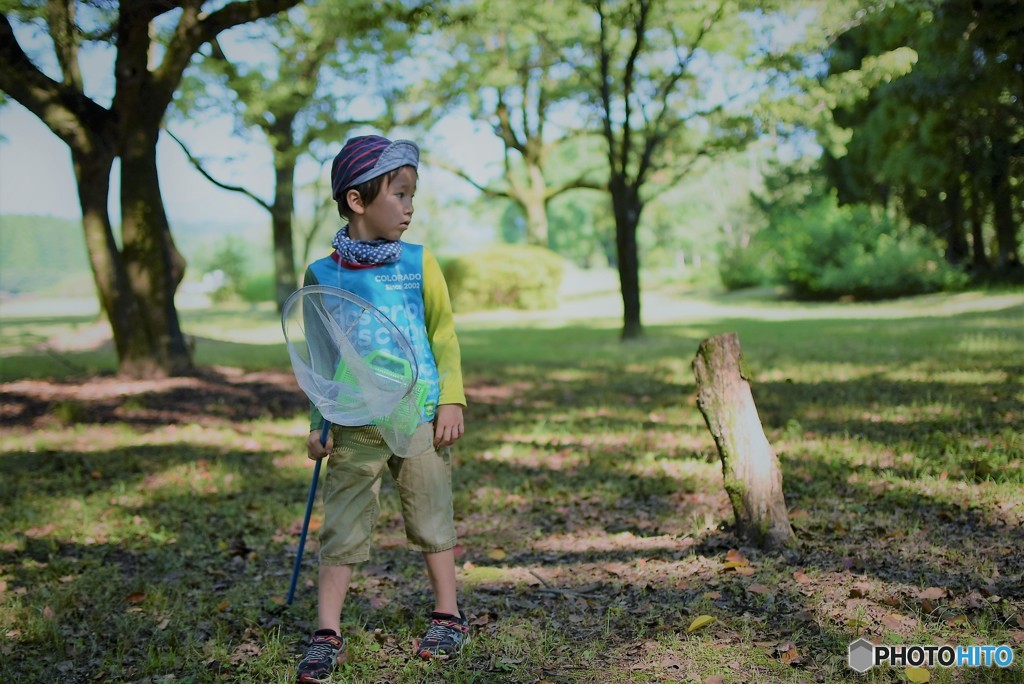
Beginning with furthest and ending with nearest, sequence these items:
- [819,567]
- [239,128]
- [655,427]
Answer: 1. [239,128]
2. [655,427]
3. [819,567]

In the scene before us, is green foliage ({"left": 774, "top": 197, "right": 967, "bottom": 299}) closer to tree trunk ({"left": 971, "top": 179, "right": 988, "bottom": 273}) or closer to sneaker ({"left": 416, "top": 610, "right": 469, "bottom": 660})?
tree trunk ({"left": 971, "top": 179, "right": 988, "bottom": 273})

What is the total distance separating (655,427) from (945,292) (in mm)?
19092

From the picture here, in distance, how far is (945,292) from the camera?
23.7 meters

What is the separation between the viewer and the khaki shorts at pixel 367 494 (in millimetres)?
3324

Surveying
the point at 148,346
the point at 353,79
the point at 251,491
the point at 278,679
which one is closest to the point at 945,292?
the point at 353,79

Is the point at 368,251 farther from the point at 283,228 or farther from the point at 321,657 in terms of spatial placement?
the point at 283,228

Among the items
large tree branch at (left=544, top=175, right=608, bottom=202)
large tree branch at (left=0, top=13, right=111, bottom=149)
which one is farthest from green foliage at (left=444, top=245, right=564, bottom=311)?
large tree branch at (left=0, top=13, right=111, bottom=149)

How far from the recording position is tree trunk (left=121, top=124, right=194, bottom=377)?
10727 mm

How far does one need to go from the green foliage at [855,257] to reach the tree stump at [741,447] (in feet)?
71.8

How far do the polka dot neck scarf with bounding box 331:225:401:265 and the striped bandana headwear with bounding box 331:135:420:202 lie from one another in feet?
0.59

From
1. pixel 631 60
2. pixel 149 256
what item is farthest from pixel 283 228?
pixel 149 256

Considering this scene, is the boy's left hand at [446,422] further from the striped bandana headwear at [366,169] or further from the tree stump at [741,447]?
the tree stump at [741,447]

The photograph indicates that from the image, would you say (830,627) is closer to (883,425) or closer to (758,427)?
(758,427)

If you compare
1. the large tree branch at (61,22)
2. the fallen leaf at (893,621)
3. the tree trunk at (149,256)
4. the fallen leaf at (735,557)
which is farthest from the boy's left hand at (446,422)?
the tree trunk at (149,256)
